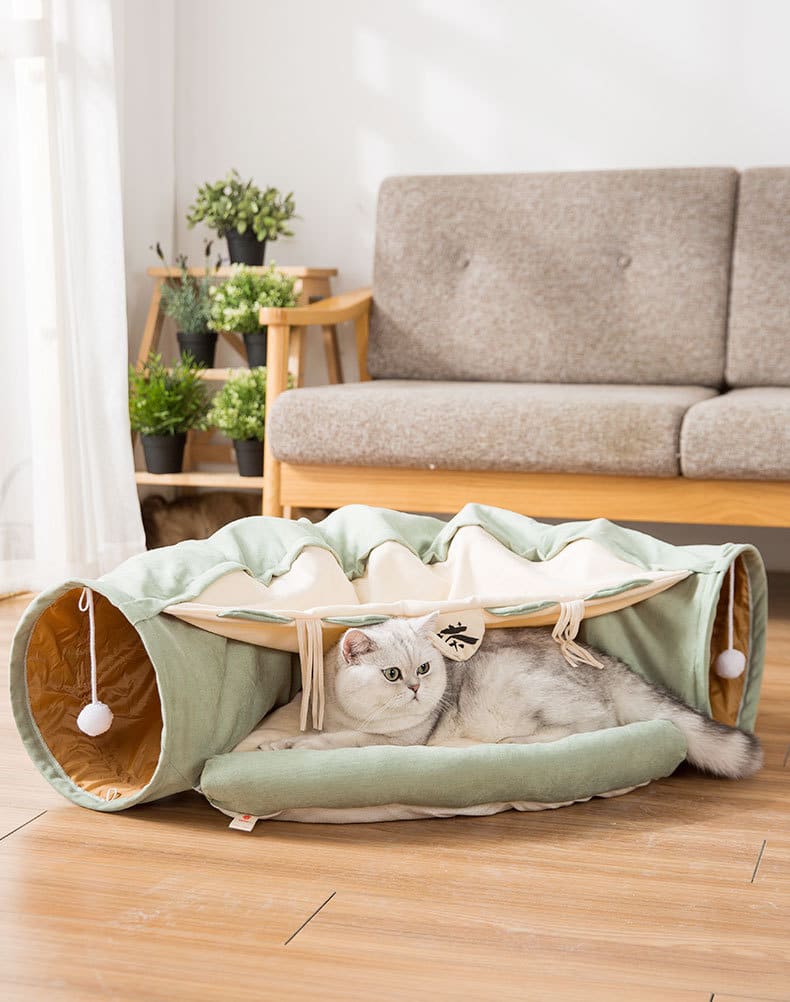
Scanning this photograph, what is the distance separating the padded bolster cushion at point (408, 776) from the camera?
1.28 m

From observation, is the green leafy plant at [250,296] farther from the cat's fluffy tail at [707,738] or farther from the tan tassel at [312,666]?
the cat's fluffy tail at [707,738]

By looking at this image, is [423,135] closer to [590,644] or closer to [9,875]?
[590,644]

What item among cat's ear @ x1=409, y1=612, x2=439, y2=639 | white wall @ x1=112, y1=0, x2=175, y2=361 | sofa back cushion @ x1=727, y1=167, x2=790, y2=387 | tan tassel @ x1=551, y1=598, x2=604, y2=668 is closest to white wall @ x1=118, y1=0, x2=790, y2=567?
white wall @ x1=112, y1=0, x2=175, y2=361

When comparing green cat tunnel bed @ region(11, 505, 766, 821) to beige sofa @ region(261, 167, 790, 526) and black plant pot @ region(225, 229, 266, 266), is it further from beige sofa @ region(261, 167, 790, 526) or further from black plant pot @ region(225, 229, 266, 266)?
black plant pot @ region(225, 229, 266, 266)

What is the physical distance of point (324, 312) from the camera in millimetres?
2631

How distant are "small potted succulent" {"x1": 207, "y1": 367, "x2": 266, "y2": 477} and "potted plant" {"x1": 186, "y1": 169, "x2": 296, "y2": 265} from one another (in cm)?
37

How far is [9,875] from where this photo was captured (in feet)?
3.86

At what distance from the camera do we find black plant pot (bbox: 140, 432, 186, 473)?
2.96m

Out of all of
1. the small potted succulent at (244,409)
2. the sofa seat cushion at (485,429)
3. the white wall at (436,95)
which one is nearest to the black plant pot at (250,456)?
the small potted succulent at (244,409)

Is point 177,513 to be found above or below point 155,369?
below

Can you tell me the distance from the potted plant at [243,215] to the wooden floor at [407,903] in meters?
1.90

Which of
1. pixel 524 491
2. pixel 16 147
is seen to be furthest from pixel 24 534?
pixel 524 491

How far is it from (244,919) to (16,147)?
6.12 feet

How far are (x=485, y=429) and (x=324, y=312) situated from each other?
566mm
